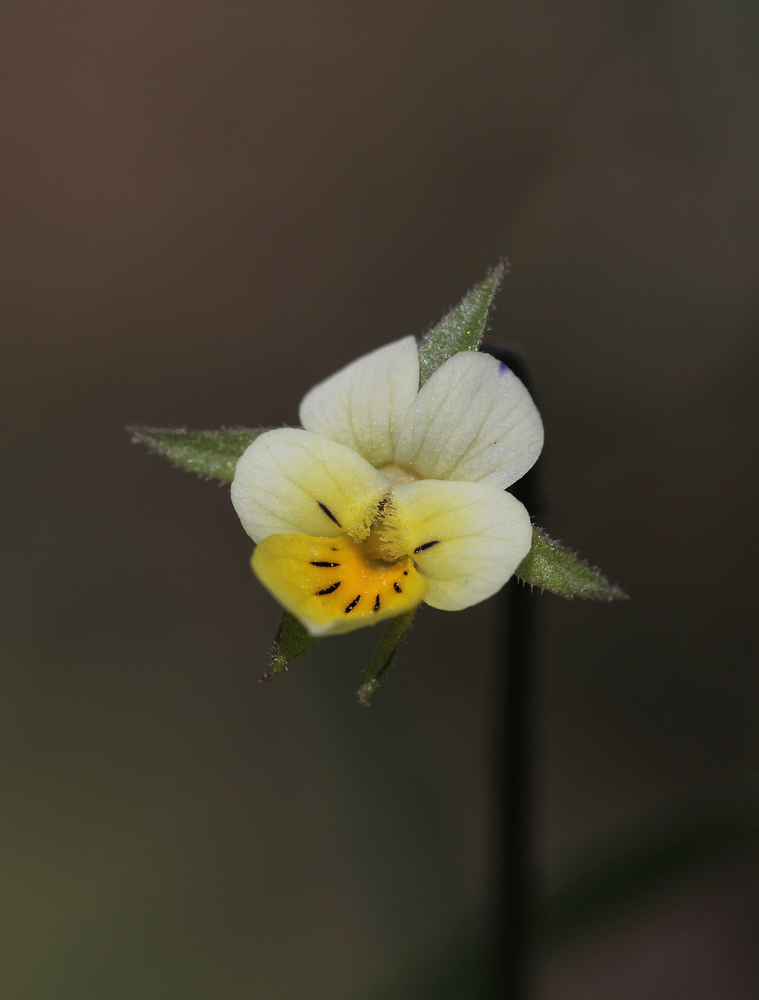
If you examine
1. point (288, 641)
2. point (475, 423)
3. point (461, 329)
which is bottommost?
point (288, 641)

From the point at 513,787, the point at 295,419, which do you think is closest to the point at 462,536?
the point at 513,787

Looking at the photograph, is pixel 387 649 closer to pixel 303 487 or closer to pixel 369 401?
pixel 303 487

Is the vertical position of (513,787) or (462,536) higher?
(462,536)

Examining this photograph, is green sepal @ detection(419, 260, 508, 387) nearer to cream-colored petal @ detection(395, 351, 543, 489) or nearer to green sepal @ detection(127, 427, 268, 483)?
cream-colored petal @ detection(395, 351, 543, 489)

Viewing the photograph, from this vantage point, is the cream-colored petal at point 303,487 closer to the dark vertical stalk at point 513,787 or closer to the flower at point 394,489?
the flower at point 394,489

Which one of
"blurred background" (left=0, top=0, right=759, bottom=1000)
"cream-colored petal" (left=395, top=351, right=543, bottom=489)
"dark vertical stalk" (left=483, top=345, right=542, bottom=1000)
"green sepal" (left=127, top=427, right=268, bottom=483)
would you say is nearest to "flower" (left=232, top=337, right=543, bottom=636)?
"cream-colored petal" (left=395, top=351, right=543, bottom=489)
